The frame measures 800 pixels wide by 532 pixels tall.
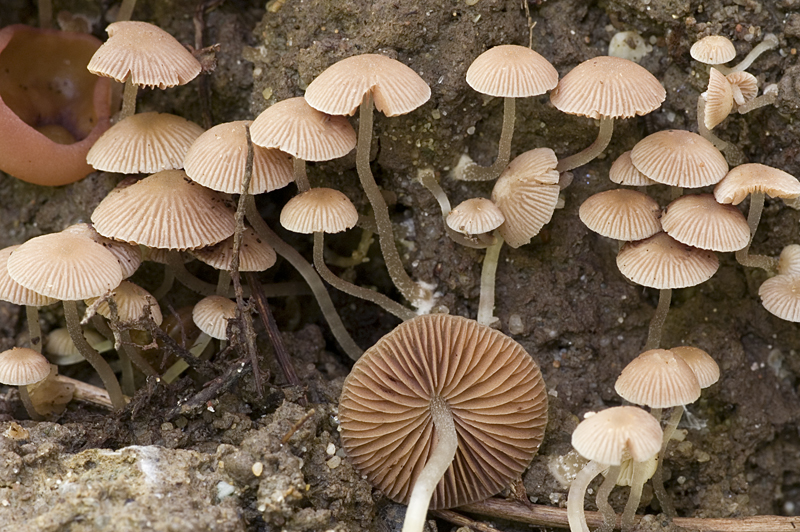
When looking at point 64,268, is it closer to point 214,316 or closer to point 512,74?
point 214,316

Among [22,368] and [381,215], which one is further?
[381,215]

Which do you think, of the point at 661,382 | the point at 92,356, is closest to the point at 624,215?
the point at 661,382

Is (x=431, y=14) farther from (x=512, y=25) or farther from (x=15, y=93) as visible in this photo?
(x=15, y=93)

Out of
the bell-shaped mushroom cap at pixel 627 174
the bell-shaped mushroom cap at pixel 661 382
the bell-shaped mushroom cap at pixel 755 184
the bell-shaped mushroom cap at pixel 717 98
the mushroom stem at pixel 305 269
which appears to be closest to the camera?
the bell-shaped mushroom cap at pixel 661 382

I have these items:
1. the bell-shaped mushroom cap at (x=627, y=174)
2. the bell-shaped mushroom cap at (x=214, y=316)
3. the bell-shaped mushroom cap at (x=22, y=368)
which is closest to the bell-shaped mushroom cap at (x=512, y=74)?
the bell-shaped mushroom cap at (x=627, y=174)

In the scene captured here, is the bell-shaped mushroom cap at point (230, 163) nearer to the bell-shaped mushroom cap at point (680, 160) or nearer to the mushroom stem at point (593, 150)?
the mushroom stem at point (593, 150)
